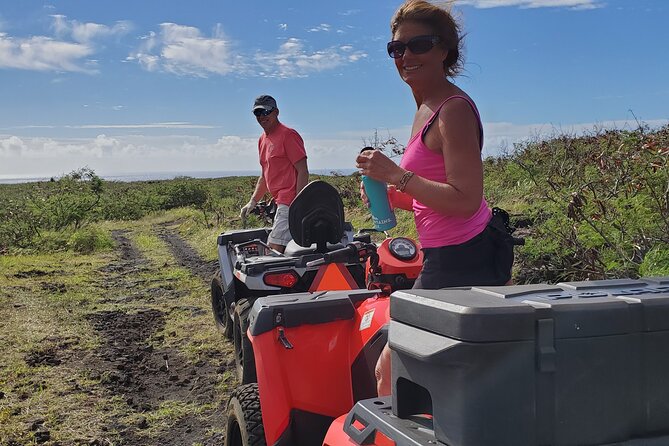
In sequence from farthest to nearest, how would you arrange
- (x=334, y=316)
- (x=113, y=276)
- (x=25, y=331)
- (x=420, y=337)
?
(x=113, y=276)
(x=25, y=331)
(x=334, y=316)
(x=420, y=337)

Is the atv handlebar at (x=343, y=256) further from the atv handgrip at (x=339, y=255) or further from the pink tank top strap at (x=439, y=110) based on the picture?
the pink tank top strap at (x=439, y=110)

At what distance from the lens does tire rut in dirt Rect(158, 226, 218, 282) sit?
34.9 feet

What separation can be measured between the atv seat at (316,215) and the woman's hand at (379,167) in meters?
1.58

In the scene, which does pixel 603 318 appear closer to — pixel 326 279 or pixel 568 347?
pixel 568 347

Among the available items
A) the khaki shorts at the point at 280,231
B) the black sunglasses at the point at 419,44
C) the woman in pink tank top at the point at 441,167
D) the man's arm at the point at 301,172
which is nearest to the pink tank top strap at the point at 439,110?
the woman in pink tank top at the point at 441,167

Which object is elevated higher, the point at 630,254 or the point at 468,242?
the point at 468,242

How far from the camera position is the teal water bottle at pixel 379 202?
7.59 ft

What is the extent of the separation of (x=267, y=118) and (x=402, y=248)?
254 centimetres

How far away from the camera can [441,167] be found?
214 cm

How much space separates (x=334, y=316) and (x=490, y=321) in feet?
4.23

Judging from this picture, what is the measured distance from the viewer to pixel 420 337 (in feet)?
5.06

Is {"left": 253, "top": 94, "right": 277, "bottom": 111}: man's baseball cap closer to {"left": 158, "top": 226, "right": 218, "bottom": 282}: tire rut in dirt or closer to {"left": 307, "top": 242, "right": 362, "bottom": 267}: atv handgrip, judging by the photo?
{"left": 307, "top": 242, "right": 362, "bottom": 267}: atv handgrip

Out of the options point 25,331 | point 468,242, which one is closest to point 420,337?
point 468,242

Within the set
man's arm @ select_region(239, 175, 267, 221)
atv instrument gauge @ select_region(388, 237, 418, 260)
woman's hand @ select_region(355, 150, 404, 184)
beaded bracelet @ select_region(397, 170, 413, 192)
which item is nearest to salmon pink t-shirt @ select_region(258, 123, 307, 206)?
man's arm @ select_region(239, 175, 267, 221)
